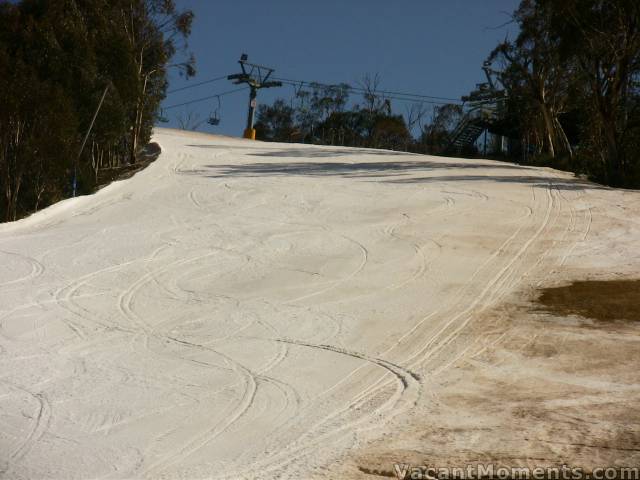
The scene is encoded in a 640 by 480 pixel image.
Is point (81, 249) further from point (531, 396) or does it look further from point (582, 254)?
point (531, 396)

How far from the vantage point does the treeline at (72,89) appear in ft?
78.2

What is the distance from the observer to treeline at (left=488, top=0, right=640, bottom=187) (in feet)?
77.7

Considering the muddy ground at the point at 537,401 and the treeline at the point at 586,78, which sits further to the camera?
the treeline at the point at 586,78

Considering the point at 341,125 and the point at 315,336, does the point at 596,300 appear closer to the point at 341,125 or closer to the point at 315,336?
the point at 315,336

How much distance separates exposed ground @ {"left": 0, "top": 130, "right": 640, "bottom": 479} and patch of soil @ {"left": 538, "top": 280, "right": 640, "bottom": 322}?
93mm

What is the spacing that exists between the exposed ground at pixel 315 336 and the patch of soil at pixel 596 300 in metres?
0.09

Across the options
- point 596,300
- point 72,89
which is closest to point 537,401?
point 596,300

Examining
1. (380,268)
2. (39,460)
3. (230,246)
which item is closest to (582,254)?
(380,268)

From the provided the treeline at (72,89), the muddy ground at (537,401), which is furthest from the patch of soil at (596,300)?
the treeline at (72,89)

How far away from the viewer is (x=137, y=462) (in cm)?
657

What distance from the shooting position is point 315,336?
999cm

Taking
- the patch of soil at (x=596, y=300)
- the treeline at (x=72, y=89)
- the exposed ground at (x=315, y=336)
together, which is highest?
the treeline at (x=72, y=89)

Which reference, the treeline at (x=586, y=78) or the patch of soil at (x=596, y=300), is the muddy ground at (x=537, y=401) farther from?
the treeline at (x=586, y=78)

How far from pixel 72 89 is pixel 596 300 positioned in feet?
72.4
